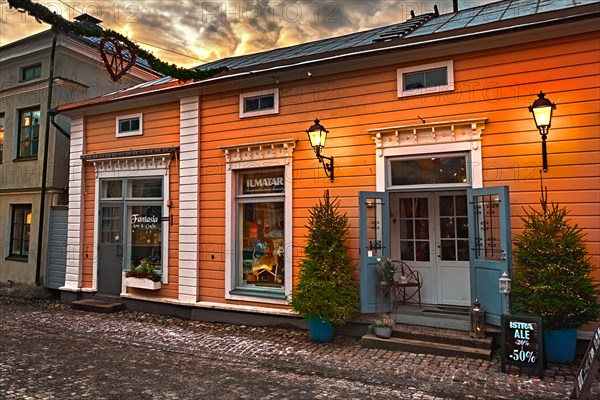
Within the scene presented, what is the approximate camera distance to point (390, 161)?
6930mm

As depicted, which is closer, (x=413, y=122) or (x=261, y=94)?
(x=413, y=122)

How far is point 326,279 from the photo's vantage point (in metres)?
6.54

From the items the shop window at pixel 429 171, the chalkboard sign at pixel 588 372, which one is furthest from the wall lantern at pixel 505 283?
the shop window at pixel 429 171

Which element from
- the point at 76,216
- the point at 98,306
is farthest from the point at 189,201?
the point at 76,216

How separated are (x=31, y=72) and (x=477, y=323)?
12.5 m

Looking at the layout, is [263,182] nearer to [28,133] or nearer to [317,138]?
[317,138]

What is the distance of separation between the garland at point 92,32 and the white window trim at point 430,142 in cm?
334

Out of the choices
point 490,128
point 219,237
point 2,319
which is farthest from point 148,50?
point 2,319

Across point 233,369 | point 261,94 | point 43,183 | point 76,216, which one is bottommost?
point 233,369

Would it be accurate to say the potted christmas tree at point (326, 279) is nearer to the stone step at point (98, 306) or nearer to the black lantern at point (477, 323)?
the black lantern at point (477, 323)

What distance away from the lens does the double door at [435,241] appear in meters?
7.08

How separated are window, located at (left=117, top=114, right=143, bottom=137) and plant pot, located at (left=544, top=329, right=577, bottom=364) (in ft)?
27.0

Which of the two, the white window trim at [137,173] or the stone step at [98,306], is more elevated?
the white window trim at [137,173]

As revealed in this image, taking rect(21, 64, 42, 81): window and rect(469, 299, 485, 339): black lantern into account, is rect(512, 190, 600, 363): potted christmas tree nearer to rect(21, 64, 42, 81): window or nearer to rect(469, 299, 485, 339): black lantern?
rect(469, 299, 485, 339): black lantern
